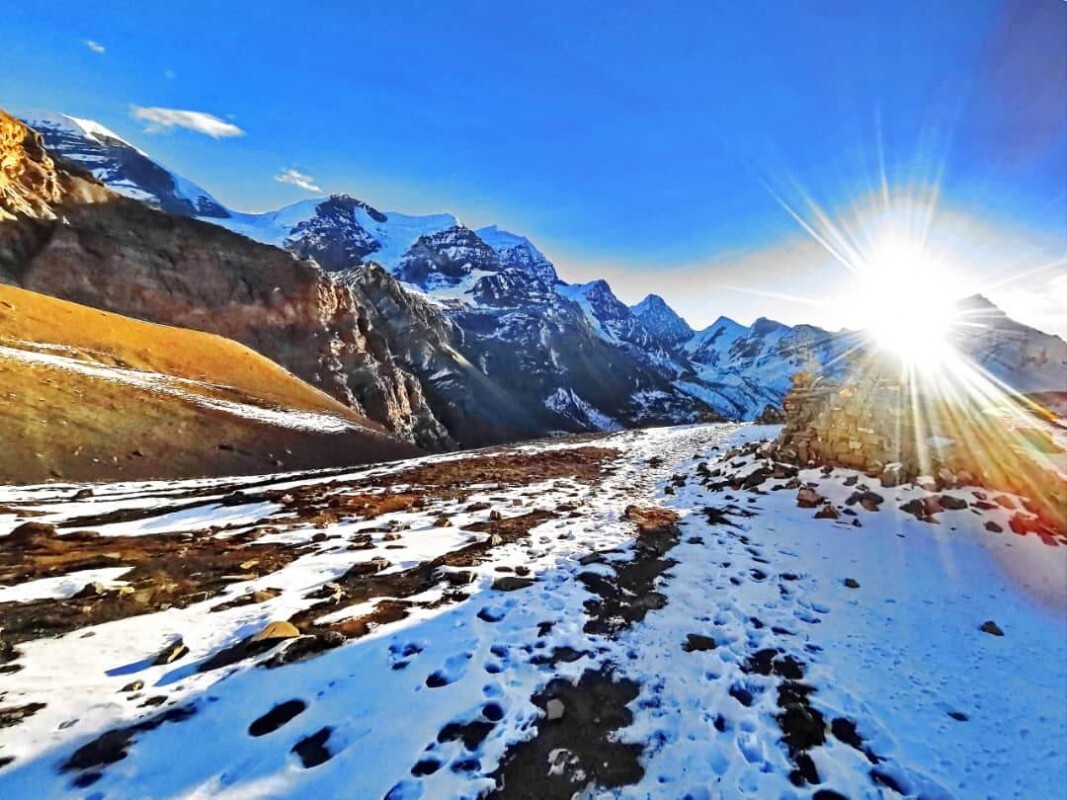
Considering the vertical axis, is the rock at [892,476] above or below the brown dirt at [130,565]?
above

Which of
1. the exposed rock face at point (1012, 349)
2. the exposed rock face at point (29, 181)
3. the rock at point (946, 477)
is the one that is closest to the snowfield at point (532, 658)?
the rock at point (946, 477)

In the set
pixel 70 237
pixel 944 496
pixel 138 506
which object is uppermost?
pixel 70 237

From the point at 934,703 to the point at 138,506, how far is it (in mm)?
19984

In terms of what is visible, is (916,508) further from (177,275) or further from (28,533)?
(177,275)

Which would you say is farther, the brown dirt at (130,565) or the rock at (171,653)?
the brown dirt at (130,565)

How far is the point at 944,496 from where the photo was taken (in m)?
12.9

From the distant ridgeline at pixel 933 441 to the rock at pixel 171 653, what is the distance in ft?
54.3

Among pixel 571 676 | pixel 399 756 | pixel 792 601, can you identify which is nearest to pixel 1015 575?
pixel 792 601

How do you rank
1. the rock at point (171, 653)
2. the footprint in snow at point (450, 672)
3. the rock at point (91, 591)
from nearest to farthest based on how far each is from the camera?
1. the footprint in snow at point (450, 672)
2. the rock at point (171, 653)
3. the rock at point (91, 591)

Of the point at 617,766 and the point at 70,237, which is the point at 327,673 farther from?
the point at 70,237

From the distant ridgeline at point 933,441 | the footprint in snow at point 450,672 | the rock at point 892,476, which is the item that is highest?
the distant ridgeline at point 933,441

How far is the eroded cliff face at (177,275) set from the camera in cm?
5678

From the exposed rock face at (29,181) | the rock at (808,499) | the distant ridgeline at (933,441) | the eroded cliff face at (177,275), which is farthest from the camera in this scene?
the eroded cliff face at (177,275)

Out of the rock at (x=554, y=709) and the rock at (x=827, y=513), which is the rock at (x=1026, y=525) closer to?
the rock at (x=827, y=513)
